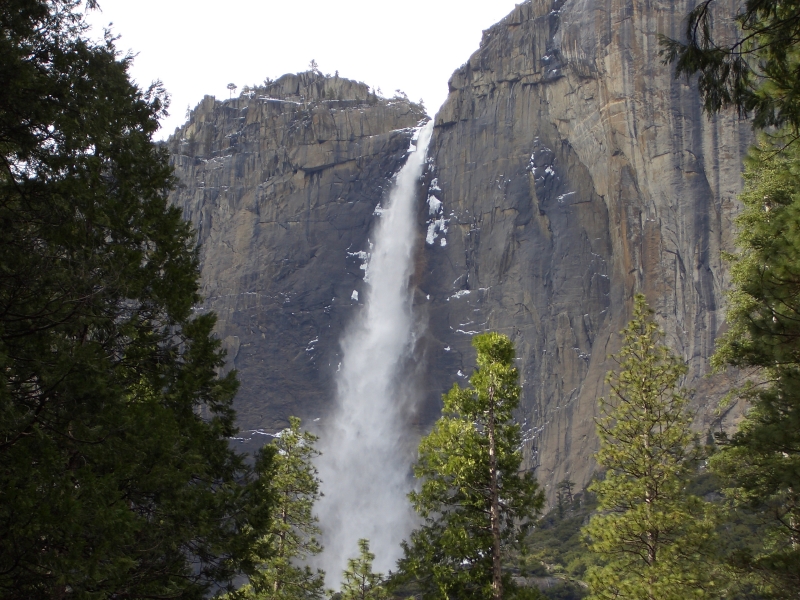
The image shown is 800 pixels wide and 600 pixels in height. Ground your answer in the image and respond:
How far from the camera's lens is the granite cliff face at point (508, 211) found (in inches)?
2406

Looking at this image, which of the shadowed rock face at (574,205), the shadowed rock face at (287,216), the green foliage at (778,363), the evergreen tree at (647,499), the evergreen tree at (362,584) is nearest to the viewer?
the green foliage at (778,363)

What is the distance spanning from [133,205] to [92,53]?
1872 millimetres

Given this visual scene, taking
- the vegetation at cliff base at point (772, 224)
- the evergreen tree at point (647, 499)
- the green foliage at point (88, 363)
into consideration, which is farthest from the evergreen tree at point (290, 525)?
the vegetation at cliff base at point (772, 224)

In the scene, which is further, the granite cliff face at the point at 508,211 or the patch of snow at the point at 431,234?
the patch of snow at the point at 431,234

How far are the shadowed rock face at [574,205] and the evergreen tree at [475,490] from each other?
44.0 metres

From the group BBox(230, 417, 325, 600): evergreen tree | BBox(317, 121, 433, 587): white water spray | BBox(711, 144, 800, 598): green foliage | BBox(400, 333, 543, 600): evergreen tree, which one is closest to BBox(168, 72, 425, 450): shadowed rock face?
BBox(317, 121, 433, 587): white water spray

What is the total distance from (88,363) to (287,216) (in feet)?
253

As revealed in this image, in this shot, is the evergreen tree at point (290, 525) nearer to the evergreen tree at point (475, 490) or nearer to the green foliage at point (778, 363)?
the evergreen tree at point (475, 490)

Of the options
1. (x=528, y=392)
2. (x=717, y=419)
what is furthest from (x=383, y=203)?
(x=717, y=419)

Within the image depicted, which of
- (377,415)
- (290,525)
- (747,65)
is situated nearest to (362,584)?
(290,525)

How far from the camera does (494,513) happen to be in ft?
44.1

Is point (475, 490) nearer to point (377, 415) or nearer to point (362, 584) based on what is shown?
point (362, 584)

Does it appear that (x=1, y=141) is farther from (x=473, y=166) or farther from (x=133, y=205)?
(x=473, y=166)

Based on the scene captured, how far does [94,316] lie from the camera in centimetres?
730
